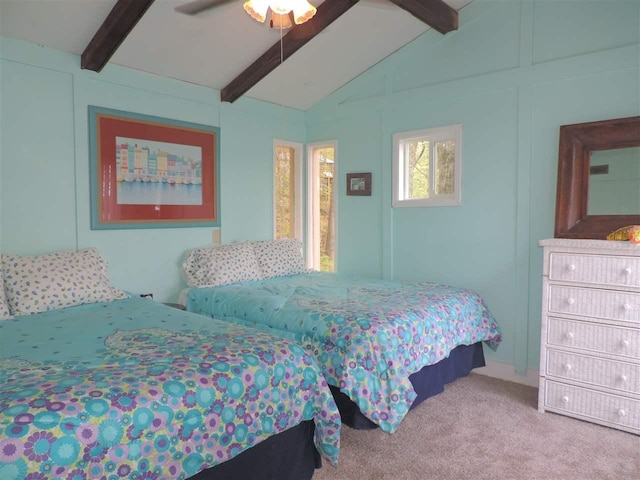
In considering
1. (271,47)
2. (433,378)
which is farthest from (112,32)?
(433,378)

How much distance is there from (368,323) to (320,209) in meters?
2.55

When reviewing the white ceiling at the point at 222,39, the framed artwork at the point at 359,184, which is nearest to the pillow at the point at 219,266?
the framed artwork at the point at 359,184

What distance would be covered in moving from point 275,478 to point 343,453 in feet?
1.84

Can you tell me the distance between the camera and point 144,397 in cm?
139

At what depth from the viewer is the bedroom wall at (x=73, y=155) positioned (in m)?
2.70

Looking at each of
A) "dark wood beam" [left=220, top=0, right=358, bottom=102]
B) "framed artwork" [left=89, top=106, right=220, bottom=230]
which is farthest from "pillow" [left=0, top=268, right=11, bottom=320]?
"dark wood beam" [left=220, top=0, right=358, bottom=102]

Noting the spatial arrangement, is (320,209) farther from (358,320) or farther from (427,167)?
(358,320)

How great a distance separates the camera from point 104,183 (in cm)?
310

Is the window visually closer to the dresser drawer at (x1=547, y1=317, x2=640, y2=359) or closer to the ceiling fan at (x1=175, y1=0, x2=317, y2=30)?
the dresser drawer at (x1=547, y1=317, x2=640, y2=359)

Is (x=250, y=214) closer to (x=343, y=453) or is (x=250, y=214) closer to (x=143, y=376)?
(x=343, y=453)

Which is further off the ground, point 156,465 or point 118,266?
point 118,266

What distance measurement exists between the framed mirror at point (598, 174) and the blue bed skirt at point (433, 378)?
1023 mm

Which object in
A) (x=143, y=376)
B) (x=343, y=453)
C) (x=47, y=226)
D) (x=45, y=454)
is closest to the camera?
(x=45, y=454)

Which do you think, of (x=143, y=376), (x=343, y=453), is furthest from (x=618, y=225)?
(x=143, y=376)
